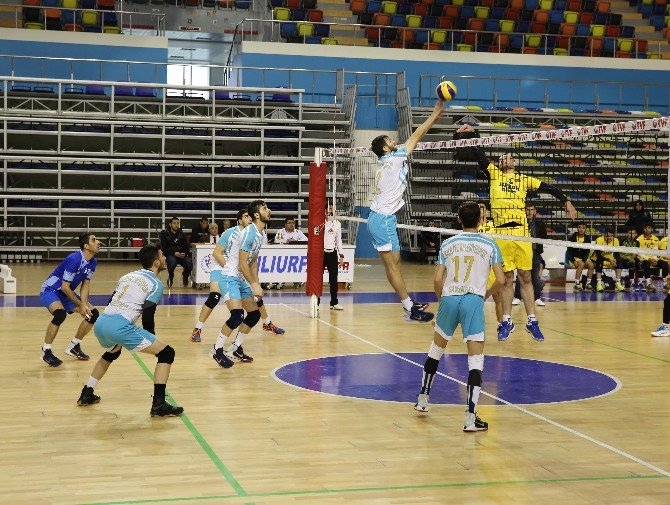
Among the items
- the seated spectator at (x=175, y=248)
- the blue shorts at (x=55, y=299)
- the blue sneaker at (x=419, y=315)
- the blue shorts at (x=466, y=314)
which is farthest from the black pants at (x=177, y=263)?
the blue shorts at (x=466, y=314)

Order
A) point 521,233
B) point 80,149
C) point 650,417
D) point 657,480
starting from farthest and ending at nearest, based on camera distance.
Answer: point 80,149 < point 521,233 < point 650,417 < point 657,480

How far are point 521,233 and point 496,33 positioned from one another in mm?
18157

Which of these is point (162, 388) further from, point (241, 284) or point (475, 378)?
point (241, 284)

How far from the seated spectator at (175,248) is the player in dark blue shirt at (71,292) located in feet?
25.9

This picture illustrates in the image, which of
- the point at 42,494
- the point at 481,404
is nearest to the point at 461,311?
the point at 481,404

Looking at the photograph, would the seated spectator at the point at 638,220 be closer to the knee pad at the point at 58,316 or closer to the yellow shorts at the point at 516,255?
the yellow shorts at the point at 516,255

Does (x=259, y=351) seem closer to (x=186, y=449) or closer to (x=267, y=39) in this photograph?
(x=186, y=449)

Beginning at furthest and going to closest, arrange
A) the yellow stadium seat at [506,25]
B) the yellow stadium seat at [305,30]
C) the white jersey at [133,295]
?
the yellow stadium seat at [506,25]
the yellow stadium seat at [305,30]
the white jersey at [133,295]

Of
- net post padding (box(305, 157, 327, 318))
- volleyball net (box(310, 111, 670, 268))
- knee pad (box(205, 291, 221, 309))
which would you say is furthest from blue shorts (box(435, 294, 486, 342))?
volleyball net (box(310, 111, 670, 268))

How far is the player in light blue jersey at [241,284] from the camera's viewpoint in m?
9.57

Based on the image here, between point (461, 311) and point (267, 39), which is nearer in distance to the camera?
point (461, 311)

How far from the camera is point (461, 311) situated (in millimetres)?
6844

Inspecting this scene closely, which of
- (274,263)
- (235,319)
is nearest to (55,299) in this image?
(235,319)

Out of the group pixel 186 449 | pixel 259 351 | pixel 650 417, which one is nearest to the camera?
pixel 186 449
